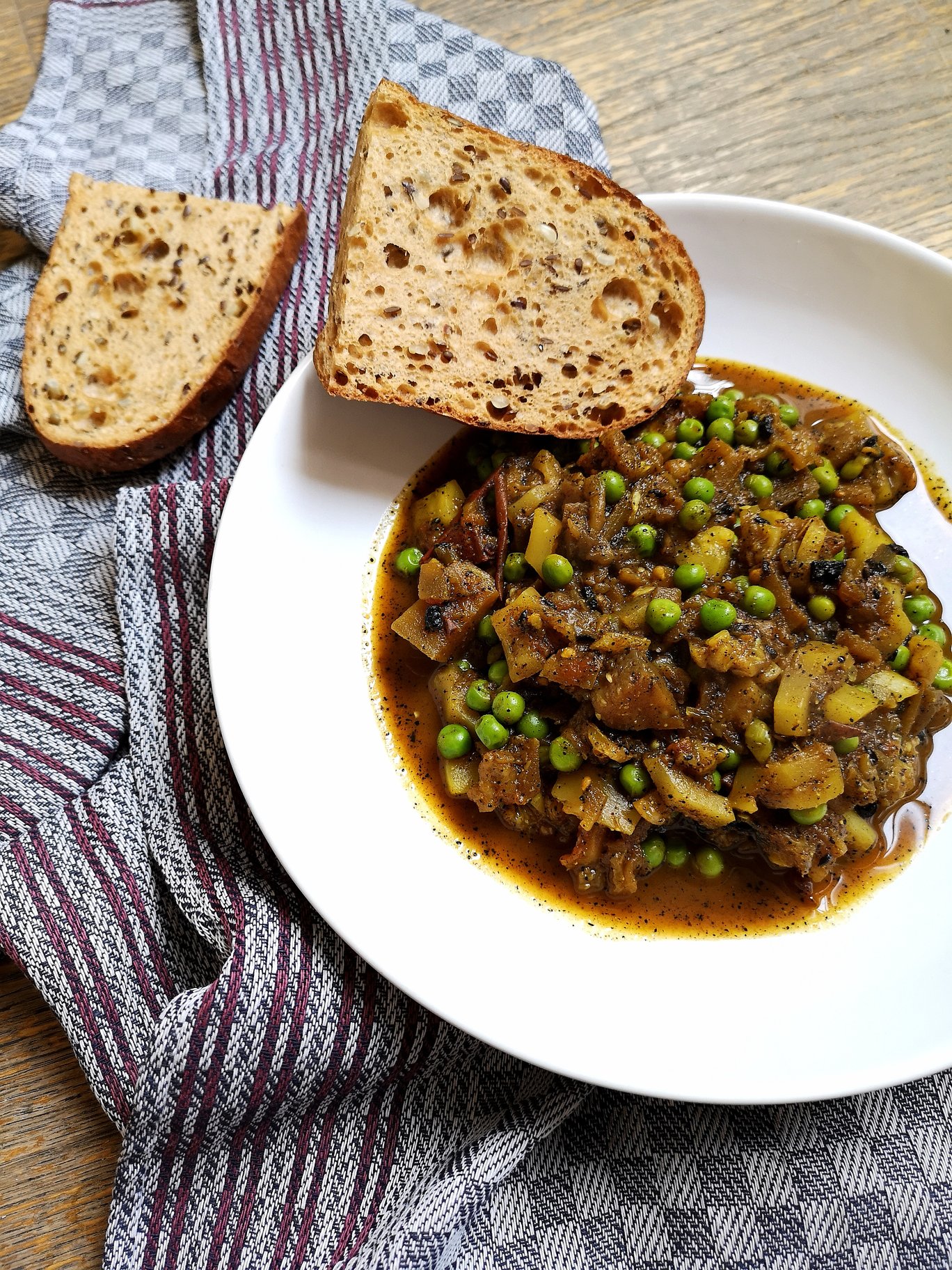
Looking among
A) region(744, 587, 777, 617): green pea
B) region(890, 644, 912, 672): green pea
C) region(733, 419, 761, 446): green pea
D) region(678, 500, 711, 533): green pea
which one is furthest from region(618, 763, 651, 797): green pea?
region(733, 419, 761, 446): green pea

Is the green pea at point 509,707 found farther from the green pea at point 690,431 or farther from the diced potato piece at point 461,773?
the green pea at point 690,431

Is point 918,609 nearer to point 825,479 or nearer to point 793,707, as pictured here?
point 825,479

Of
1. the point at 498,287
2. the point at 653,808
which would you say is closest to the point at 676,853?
the point at 653,808

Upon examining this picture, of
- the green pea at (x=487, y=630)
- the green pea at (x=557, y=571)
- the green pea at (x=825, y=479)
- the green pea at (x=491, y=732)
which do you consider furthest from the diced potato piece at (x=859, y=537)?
the green pea at (x=491, y=732)

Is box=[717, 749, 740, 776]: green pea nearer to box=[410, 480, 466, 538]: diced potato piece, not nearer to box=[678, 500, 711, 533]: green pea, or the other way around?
box=[678, 500, 711, 533]: green pea

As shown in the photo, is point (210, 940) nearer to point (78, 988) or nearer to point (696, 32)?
point (78, 988)

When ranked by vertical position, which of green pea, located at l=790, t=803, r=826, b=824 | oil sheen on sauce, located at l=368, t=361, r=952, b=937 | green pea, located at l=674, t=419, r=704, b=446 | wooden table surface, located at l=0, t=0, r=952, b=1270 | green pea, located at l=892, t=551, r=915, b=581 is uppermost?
wooden table surface, located at l=0, t=0, r=952, b=1270

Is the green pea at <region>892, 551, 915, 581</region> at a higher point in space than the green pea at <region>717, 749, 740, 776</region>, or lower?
higher
